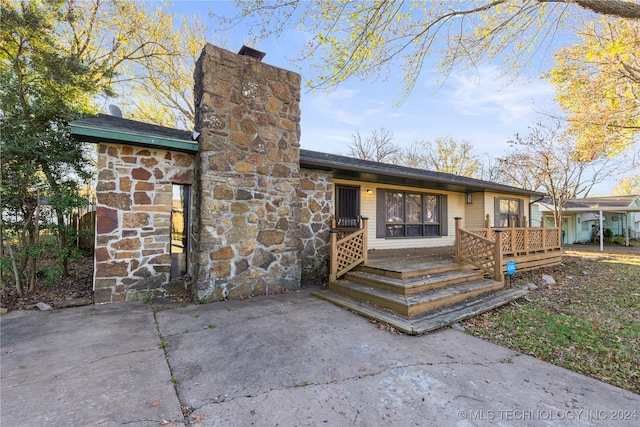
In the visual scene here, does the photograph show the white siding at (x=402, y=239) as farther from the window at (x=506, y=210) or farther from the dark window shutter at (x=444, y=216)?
the window at (x=506, y=210)

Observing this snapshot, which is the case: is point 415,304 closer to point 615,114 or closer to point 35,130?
point 35,130

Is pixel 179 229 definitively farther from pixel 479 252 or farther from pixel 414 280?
pixel 479 252

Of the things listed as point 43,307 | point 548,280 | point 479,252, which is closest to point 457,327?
point 479,252

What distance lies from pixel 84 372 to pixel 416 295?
4390 mm

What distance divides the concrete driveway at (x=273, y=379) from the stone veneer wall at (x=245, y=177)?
1.33m

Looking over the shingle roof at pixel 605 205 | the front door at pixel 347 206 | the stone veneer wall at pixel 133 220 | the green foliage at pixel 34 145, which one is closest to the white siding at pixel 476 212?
the front door at pixel 347 206

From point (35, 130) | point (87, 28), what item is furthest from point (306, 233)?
point (87, 28)

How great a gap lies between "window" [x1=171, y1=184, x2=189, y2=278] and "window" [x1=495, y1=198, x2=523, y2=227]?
1145cm

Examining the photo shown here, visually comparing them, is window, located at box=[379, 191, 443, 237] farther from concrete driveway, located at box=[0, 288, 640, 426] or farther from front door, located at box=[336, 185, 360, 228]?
concrete driveway, located at box=[0, 288, 640, 426]

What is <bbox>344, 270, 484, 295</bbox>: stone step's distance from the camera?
4723 millimetres

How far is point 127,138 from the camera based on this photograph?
4449 mm

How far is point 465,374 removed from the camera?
2.72m

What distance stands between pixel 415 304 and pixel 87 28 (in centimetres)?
1336

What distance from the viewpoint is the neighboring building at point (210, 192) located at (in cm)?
467
